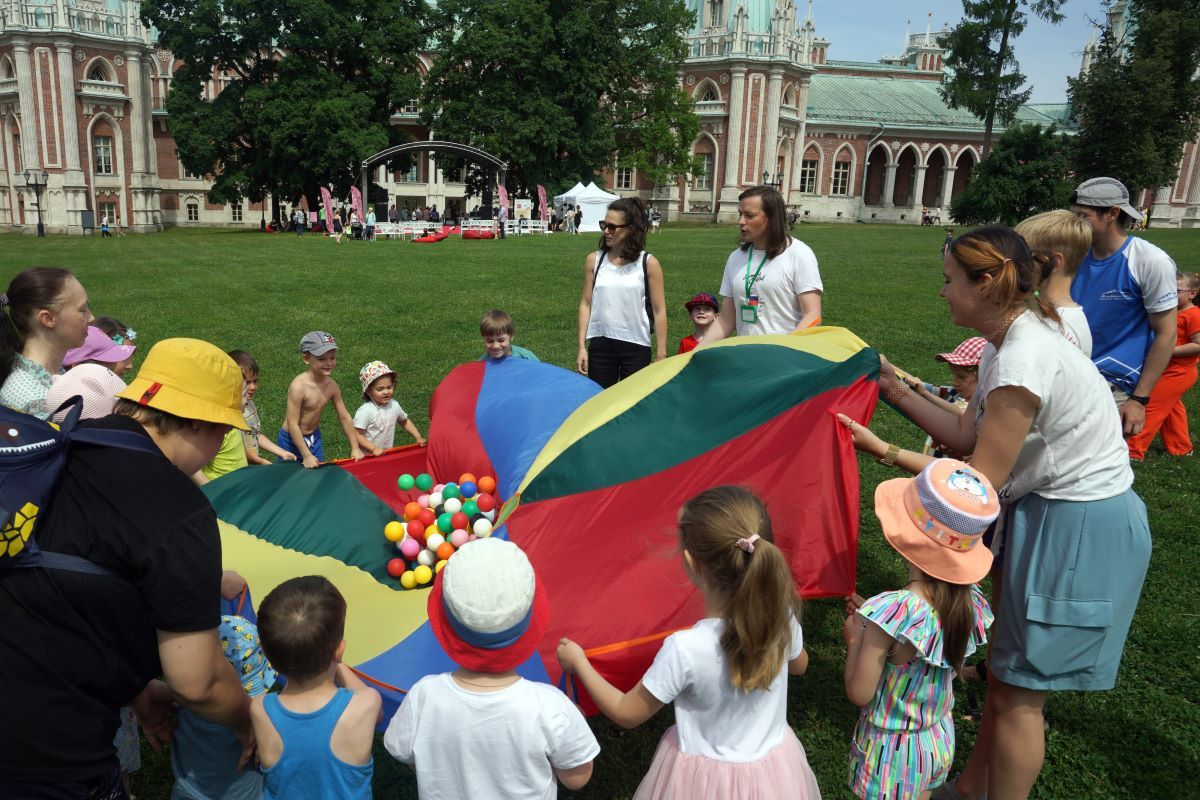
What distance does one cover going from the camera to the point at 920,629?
2.42m

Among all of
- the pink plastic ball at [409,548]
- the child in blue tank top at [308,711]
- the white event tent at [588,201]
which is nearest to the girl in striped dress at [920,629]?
the child in blue tank top at [308,711]

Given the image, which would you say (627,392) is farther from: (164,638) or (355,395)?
(355,395)

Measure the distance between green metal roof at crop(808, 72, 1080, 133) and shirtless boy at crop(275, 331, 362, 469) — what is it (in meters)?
63.8

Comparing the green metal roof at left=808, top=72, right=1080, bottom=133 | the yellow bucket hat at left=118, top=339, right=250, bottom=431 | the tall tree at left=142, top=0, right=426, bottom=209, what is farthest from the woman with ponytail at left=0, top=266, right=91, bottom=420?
the green metal roof at left=808, top=72, right=1080, bottom=133

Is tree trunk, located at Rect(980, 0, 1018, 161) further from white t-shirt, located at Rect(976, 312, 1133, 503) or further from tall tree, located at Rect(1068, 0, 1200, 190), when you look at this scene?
white t-shirt, located at Rect(976, 312, 1133, 503)

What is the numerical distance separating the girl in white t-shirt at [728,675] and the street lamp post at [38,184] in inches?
1914

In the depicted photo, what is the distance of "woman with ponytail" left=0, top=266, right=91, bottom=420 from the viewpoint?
338 cm

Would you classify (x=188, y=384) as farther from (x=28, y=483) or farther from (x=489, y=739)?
(x=489, y=739)

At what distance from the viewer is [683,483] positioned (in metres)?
3.35

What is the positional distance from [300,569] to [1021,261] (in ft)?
10.4

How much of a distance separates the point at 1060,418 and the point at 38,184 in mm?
52222

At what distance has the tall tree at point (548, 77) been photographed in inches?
1572

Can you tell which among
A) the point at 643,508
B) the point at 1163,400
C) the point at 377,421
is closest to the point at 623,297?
the point at 377,421

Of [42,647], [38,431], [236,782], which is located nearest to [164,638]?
[42,647]
